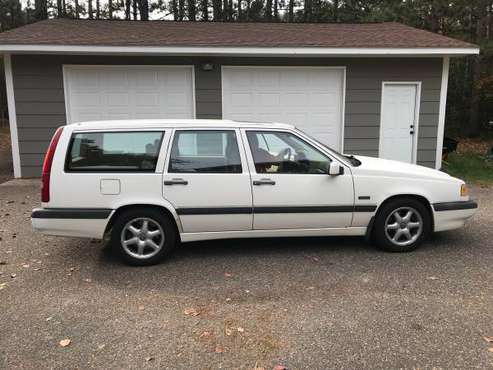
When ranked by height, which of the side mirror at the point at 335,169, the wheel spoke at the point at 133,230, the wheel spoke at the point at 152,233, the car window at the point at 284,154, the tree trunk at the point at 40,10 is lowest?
the wheel spoke at the point at 152,233

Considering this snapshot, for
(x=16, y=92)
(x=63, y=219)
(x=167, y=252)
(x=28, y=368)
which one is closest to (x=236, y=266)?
(x=167, y=252)

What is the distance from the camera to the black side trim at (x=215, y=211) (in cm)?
459

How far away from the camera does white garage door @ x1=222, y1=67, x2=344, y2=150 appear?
10328 mm

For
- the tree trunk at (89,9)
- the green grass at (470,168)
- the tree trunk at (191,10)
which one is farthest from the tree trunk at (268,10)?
the green grass at (470,168)

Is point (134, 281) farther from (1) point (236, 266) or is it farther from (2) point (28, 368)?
(2) point (28, 368)

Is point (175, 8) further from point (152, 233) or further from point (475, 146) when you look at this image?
point (152, 233)

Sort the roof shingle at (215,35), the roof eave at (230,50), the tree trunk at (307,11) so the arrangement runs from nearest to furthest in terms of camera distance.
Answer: the roof eave at (230,50)
the roof shingle at (215,35)
the tree trunk at (307,11)

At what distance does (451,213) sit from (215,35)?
24.8 feet

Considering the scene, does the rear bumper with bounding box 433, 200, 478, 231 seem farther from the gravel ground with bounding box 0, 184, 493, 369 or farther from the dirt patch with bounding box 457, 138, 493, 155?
the dirt patch with bounding box 457, 138, 493, 155

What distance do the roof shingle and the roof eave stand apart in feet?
0.26

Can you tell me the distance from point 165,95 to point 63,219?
6.30 meters

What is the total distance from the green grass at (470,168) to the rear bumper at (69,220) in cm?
842

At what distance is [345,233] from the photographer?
4914 mm

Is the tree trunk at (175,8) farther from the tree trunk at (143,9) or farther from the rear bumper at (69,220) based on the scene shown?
the rear bumper at (69,220)
